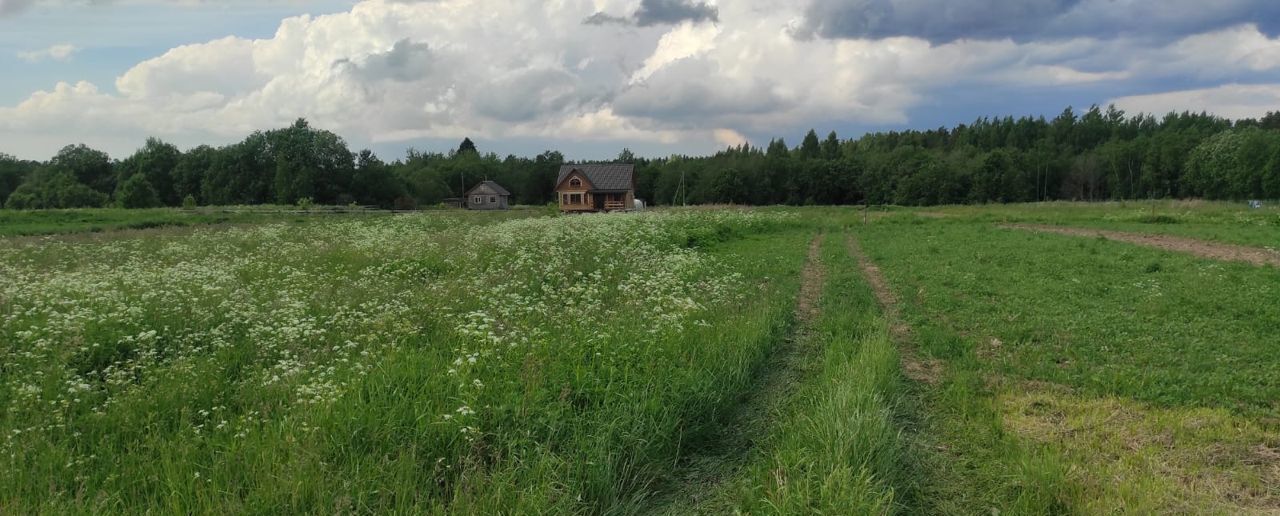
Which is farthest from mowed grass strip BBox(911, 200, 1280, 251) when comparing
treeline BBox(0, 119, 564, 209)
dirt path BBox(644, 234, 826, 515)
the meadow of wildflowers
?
treeline BBox(0, 119, 564, 209)

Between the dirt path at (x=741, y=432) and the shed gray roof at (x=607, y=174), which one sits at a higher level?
the shed gray roof at (x=607, y=174)

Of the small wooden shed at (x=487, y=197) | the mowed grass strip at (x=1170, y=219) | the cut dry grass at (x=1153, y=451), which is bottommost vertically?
the cut dry grass at (x=1153, y=451)

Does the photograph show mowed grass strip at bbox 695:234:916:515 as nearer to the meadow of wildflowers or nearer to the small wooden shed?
the meadow of wildflowers

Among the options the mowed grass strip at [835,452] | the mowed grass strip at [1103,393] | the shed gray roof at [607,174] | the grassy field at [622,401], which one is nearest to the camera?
the mowed grass strip at [835,452]

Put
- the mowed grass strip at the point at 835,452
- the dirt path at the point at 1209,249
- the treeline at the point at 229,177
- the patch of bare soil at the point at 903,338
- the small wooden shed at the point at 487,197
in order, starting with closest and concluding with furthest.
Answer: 1. the mowed grass strip at the point at 835,452
2. the patch of bare soil at the point at 903,338
3. the dirt path at the point at 1209,249
4. the treeline at the point at 229,177
5. the small wooden shed at the point at 487,197

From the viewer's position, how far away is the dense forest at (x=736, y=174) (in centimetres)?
8731

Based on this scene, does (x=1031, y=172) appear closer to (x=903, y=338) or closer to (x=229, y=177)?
(x=903, y=338)

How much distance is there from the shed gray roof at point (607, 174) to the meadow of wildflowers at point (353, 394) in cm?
6600

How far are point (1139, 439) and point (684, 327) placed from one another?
4.91 m

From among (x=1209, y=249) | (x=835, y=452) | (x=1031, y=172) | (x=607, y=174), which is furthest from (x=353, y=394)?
(x=1031, y=172)

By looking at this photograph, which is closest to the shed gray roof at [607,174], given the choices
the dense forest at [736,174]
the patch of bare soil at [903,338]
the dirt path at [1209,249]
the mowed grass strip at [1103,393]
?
the dense forest at [736,174]

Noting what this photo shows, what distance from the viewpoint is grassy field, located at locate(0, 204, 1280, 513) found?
15.3 feet

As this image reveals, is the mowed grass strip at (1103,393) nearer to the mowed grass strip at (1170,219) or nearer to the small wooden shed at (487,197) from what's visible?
the mowed grass strip at (1170,219)

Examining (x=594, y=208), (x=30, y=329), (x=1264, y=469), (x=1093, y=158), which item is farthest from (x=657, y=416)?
(x=1093, y=158)
